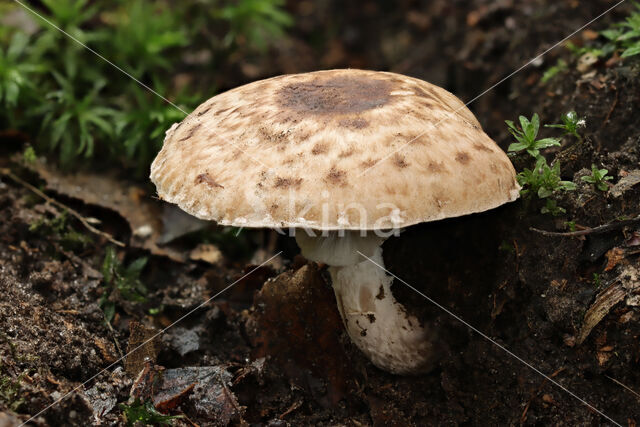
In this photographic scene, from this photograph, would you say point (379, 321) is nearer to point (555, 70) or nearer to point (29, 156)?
point (555, 70)

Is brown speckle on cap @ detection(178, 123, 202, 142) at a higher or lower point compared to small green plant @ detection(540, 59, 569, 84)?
higher

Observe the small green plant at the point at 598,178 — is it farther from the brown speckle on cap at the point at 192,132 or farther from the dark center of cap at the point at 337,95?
the brown speckle on cap at the point at 192,132

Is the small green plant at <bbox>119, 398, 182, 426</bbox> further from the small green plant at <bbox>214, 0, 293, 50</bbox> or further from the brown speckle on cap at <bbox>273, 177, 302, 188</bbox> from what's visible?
the small green plant at <bbox>214, 0, 293, 50</bbox>

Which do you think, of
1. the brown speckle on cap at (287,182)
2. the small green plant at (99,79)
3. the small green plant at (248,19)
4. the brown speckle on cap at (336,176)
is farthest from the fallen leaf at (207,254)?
the small green plant at (248,19)

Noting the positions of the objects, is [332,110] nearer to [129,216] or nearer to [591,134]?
[591,134]

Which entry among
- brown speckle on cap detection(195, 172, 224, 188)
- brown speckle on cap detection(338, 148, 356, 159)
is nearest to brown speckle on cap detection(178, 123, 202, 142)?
brown speckle on cap detection(195, 172, 224, 188)

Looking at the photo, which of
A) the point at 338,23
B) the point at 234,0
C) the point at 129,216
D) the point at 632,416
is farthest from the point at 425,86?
the point at 338,23
